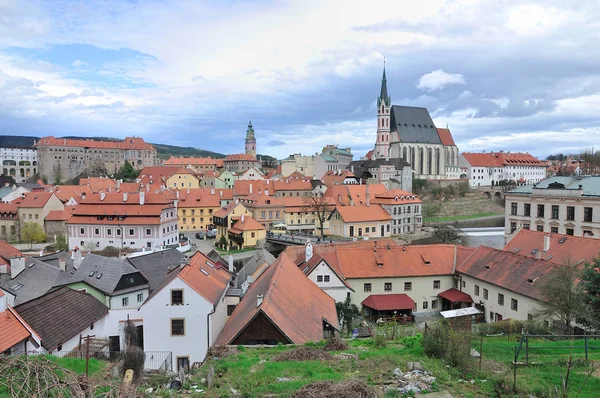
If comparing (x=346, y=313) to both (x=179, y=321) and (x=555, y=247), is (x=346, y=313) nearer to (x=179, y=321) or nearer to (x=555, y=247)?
(x=179, y=321)

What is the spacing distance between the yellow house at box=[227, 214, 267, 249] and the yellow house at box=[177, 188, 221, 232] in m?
10.4

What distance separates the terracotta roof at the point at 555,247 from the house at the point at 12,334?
2280 centimetres

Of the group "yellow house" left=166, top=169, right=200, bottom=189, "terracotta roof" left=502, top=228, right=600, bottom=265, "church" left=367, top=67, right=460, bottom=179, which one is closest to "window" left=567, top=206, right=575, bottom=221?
"terracotta roof" left=502, top=228, right=600, bottom=265

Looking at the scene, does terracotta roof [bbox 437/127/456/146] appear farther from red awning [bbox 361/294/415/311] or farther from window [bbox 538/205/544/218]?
red awning [bbox 361/294/415/311]

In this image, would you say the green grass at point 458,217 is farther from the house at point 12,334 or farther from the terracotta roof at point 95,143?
the terracotta roof at point 95,143

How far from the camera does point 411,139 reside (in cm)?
10681

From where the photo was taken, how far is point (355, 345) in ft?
51.8

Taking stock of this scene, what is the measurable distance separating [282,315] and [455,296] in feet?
50.6

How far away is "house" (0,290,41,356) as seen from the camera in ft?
43.9

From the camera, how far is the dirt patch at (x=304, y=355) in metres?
13.4

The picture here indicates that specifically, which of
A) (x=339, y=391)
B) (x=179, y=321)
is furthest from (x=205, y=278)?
(x=339, y=391)

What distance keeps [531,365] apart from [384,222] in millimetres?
49311

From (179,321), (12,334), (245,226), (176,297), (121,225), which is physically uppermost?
(12,334)

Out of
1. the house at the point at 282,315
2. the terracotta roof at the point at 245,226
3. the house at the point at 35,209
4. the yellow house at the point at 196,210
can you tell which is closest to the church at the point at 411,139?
the yellow house at the point at 196,210
